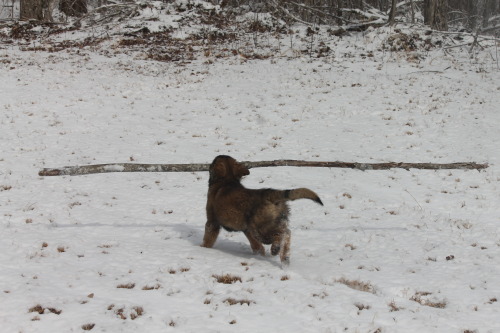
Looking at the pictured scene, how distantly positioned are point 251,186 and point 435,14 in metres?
24.1

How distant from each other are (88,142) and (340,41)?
19375 millimetres

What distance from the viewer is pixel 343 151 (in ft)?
44.5

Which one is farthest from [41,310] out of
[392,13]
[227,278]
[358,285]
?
[392,13]

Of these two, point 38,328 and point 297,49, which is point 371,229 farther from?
point 297,49

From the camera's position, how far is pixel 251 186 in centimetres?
1105

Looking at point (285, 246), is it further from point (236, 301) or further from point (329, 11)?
point (329, 11)

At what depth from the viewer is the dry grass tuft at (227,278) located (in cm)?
578

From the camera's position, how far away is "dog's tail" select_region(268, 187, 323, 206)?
18.2 feet

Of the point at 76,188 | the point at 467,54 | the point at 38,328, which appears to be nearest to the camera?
the point at 38,328

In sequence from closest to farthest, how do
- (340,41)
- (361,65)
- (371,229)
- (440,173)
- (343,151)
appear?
(371,229) → (440,173) → (343,151) → (361,65) → (340,41)

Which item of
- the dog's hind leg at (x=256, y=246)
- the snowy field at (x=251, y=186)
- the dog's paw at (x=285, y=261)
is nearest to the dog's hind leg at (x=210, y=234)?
the snowy field at (x=251, y=186)

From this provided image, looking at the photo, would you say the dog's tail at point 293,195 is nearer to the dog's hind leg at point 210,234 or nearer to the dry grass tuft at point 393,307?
the dog's hind leg at point 210,234

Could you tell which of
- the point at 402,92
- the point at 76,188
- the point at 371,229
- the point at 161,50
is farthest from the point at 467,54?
the point at 76,188

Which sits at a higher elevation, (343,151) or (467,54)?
(467,54)
